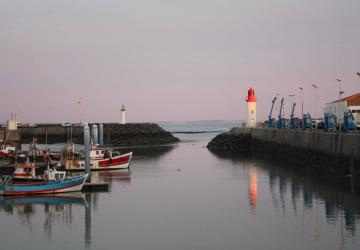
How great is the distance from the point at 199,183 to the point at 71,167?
10.8 m

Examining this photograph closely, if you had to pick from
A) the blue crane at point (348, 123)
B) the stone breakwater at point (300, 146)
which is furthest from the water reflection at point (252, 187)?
the blue crane at point (348, 123)

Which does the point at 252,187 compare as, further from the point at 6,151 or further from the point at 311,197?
the point at 6,151

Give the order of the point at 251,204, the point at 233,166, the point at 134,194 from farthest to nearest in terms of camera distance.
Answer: the point at 233,166 → the point at 134,194 → the point at 251,204

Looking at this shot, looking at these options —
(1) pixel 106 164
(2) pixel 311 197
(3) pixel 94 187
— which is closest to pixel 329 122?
(2) pixel 311 197

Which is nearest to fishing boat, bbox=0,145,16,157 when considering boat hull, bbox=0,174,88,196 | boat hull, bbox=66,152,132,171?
boat hull, bbox=66,152,132,171

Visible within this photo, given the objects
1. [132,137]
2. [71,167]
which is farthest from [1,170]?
[132,137]

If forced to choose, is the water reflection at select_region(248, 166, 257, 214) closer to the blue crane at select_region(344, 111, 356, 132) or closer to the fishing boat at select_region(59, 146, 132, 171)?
the blue crane at select_region(344, 111, 356, 132)

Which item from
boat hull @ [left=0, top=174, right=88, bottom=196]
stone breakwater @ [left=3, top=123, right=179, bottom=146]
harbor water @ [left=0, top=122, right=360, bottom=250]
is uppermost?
stone breakwater @ [left=3, top=123, right=179, bottom=146]

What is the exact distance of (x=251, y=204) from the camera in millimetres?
29828

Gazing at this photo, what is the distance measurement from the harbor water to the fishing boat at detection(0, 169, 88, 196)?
501 mm

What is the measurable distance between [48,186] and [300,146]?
2351 cm

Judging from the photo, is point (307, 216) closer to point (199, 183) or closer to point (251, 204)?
point (251, 204)

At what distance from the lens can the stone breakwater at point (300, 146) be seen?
36125 mm

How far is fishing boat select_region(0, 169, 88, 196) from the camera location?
3212 centimetres
